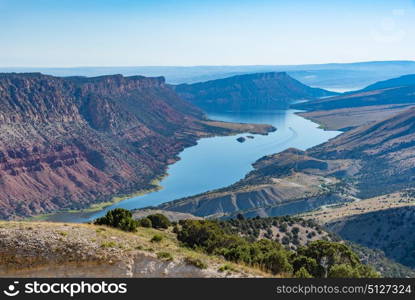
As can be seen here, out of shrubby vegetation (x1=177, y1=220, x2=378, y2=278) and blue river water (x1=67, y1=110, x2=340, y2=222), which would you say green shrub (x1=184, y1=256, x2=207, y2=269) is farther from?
blue river water (x1=67, y1=110, x2=340, y2=222)

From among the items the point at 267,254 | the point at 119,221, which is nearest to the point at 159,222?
the point at 119,221

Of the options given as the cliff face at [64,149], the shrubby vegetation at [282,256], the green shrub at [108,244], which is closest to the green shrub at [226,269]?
the shrubby vegetation at [282,256]

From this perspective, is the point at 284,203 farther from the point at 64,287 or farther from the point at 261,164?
the point at 64,287

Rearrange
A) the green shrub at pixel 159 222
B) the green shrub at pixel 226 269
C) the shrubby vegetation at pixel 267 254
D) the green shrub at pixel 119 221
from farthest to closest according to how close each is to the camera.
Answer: the green shrub at pixel 159 222 < the green shrub at pixel 119 221 < the shrubby vegetation at pixel 267 254 < the green shrub at pixel 226 269

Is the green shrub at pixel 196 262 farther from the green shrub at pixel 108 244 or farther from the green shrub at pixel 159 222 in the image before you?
the green shrub at pixel 159 222

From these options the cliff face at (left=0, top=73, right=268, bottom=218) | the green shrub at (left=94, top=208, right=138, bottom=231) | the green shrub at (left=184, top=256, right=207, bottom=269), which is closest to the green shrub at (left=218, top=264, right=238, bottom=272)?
the green shrub at (left=184, top=256, right=207, bottom=269)
